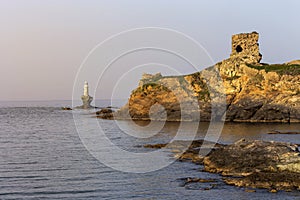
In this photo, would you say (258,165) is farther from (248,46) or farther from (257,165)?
(248,46)

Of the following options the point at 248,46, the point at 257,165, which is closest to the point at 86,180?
the point at 257,165

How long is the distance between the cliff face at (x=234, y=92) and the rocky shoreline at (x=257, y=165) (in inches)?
2490

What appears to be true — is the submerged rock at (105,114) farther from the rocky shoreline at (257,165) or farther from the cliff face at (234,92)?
the rocky shoreline at (257,165)

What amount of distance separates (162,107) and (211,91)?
52.5 ft

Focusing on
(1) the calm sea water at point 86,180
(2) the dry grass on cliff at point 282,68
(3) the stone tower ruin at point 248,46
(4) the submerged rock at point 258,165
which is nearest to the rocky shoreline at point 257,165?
(4) the submerged rock at point 258,165

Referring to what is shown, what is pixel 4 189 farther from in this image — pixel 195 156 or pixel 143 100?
pixel 143 100

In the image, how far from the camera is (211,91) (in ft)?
380

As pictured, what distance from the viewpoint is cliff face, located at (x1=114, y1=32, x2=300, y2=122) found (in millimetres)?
103188

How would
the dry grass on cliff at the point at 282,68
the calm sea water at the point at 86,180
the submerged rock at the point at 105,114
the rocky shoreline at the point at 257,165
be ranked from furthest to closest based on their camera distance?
the submerged rock at the point at 105,114, the dry grass on cliff at the point at 282,68, the rocky shoreline at the point at 257,165, the calm sea water at the point at 86,180

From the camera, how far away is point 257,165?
36875 mm

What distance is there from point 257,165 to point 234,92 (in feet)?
249

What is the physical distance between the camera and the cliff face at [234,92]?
4063 inches

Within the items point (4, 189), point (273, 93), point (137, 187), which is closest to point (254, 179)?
point (137, 187)

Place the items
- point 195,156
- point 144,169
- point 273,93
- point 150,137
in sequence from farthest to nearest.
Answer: point 273,93 → point 150,137 → point 195,156 → point 144,169
